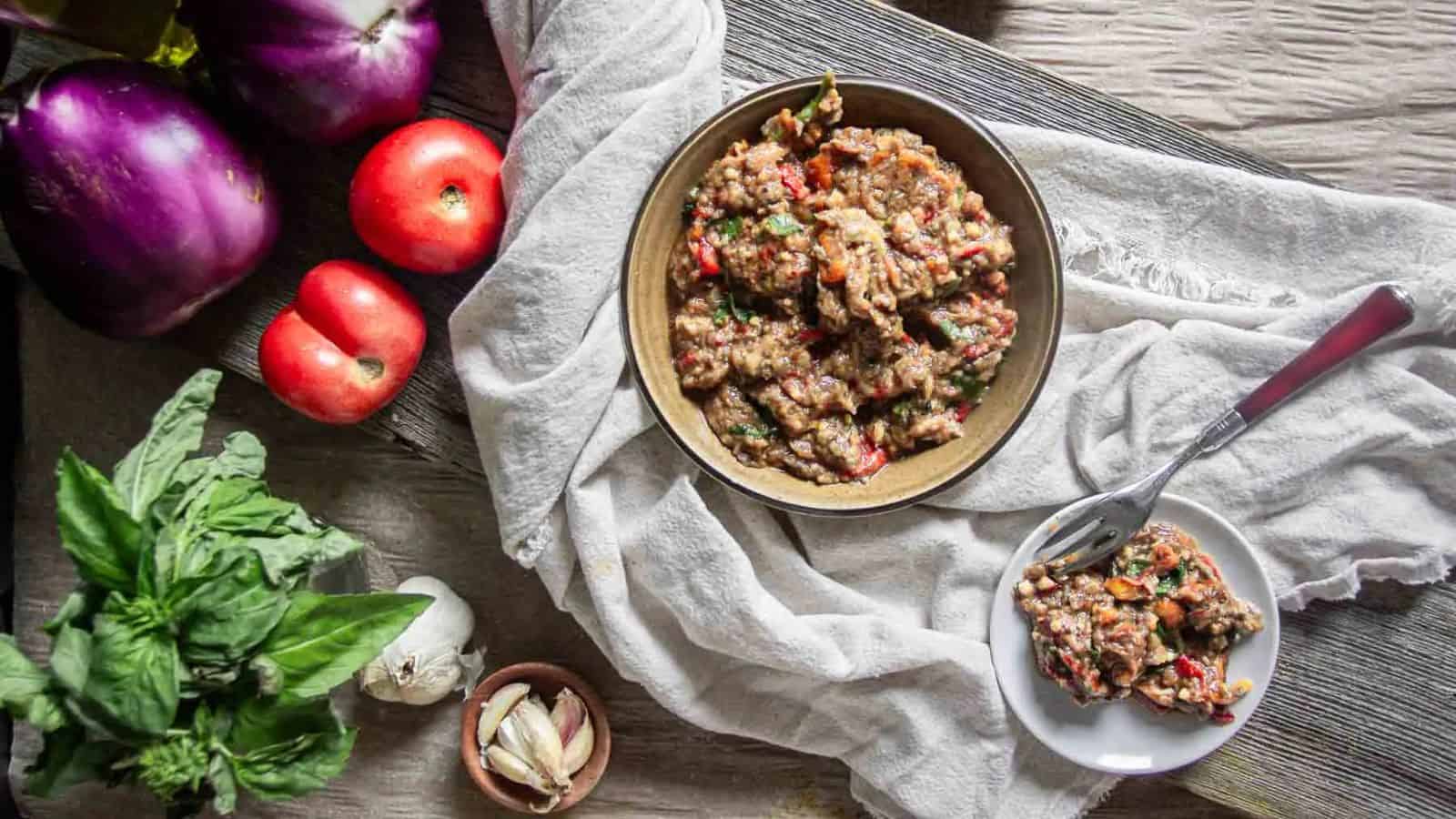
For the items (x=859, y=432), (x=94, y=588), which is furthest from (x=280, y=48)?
(x=859, y=432)

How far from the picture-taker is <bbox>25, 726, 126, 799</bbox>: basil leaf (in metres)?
1.74

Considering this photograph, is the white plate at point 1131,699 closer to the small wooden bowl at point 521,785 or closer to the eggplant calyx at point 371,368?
the small wooden bowl at point 521,785

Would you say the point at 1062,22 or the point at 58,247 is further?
the point at 1062,22

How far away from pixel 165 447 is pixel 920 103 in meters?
1.34

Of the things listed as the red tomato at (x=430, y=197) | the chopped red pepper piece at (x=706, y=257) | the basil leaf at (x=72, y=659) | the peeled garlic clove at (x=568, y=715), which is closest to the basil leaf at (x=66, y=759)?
the basil leaf at (x=72, y=659)

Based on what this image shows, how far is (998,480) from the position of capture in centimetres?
209

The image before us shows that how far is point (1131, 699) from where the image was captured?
209 cm

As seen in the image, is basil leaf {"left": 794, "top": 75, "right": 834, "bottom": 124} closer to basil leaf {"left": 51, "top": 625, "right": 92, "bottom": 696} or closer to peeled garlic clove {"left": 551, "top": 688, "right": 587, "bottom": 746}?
peeled garlic clove {"left": 551, "top": 688, "right": 587, "bottom": 746}

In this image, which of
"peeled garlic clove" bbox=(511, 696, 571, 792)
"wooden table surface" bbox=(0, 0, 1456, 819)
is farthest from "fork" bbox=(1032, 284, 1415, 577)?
"peeled garlic clove" bbox=(511, 696, 571, 792)

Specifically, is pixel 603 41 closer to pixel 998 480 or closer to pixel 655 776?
pixel 998 480

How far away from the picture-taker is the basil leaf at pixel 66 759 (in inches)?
68.3

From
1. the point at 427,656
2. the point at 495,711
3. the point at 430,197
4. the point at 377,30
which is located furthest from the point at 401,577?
the point at 377,30

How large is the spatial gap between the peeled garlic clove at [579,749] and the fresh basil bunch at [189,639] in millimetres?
480

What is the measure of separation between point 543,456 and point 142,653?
681mm
